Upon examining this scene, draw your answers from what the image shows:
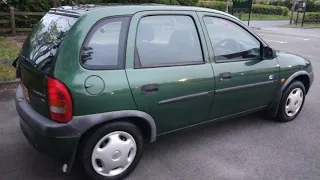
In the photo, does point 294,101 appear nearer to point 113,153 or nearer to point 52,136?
point 113,153

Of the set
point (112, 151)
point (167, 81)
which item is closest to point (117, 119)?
point (112, 151)

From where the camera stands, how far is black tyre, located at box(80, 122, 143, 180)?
9.04 feet

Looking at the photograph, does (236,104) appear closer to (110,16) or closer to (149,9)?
(149,9)

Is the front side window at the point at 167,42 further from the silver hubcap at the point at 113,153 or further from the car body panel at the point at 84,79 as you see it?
the silver hubcap at the point at 113,153

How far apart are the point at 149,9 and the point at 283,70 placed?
2.12 meters

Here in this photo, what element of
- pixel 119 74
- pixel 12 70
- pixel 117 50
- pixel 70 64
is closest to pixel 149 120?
pixel 119 74

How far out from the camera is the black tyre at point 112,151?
9.04 feet

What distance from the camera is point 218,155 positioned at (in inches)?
140

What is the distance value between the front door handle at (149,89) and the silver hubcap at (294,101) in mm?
2380

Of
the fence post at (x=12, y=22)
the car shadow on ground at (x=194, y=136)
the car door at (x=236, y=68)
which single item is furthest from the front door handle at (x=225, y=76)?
the fence post at (x=12, y=22)

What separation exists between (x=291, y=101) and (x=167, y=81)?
233cm

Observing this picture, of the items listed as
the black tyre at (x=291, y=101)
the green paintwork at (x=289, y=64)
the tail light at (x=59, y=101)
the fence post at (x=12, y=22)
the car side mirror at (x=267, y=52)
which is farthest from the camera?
the fence post at (x=12, y=22)

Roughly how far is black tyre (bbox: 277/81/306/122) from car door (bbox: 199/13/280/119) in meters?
0.37

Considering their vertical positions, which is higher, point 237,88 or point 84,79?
point 84,79
